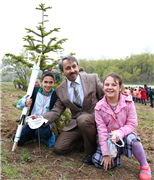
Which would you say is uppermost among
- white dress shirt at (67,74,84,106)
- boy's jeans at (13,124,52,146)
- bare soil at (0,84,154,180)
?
white dress shirt at (67,74,84,106)

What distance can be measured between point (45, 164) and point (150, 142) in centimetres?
262

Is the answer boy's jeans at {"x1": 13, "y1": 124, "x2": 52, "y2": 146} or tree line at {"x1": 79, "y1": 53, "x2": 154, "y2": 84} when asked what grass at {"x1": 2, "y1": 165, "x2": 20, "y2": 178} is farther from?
tree line at {"x1": 79, "y1": 53, "x2": 154, "y2": 84}

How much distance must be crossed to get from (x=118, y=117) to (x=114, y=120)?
0.08 metres

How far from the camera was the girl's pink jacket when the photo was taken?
7.56ft

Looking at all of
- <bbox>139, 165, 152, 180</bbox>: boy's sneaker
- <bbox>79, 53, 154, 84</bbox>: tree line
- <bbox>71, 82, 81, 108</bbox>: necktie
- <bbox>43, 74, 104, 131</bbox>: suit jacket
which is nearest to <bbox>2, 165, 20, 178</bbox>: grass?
<bbox>43, 74, 104, 131</bbox>: suit jacket

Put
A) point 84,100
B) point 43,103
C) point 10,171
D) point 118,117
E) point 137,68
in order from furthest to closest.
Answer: point 137,68
point 43,103
point 84,100
point 118,117
point 10,171

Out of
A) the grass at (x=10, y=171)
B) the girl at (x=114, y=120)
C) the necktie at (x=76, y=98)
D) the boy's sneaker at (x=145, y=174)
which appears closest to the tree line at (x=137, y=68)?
the necktie at (x=76, y=98)

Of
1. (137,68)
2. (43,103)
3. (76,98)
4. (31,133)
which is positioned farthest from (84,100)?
(137,68)

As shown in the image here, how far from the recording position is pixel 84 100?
9.39 ft

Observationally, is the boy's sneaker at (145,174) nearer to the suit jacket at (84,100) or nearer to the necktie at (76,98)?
the suit jacket at (84,100)

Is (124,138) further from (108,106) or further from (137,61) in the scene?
(137,61)

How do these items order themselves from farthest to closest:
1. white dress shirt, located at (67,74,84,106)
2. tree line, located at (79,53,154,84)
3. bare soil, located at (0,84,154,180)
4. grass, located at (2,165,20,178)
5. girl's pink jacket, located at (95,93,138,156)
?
tree line, located at (79,53,154,84)
white dress shirt, located at (67,74,84,106)
girl's pink jacket, located at (95,93,138,156)
bare soil, located at (0,84,154,180)
grass, located at (2,165,20,178)

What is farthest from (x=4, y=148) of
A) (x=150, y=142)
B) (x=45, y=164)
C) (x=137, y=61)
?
(x=137, y=61)

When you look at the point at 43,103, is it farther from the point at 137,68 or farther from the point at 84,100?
the point at 137,68
